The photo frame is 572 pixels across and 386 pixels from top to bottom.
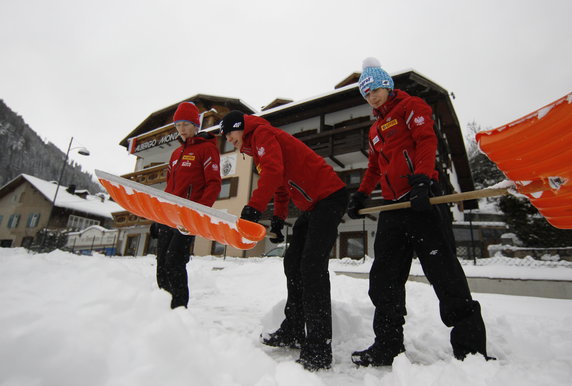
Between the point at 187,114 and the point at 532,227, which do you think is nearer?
the point at 187,114

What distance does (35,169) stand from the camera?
71312mm

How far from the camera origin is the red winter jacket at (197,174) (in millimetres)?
2881

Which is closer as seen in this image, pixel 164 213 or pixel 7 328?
pixel 7 328

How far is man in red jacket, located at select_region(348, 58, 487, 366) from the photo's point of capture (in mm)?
1808

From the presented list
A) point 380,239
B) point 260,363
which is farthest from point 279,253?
point 260,363

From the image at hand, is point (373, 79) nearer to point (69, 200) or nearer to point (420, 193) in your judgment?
point (420, 193)

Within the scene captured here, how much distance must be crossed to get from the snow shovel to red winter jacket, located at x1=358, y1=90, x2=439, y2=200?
0.28 meters

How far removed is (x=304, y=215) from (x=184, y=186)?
124 cm

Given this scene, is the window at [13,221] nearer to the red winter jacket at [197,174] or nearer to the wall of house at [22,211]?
the wall of house at [22,211]

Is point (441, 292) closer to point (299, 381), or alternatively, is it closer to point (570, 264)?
point (299, 381)

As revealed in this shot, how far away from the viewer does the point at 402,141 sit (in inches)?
88.7

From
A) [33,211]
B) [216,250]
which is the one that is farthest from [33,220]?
Result: [216,250]

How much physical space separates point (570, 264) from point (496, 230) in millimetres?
12096

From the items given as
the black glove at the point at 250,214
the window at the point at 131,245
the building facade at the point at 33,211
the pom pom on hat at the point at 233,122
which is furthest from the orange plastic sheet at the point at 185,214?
the building facade at the point at 33,211
